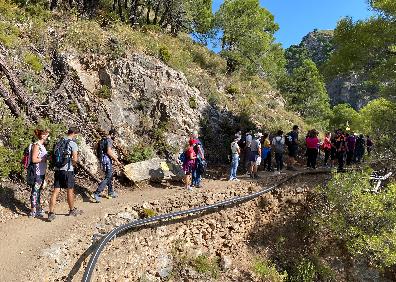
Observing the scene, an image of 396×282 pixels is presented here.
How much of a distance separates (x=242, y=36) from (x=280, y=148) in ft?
37.7

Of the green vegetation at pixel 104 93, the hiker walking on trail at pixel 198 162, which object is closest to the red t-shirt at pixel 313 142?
the hiker walking on trail at pixel 198 162

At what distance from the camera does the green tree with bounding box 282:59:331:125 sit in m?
32.1

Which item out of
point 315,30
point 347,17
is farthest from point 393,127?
point 315,30

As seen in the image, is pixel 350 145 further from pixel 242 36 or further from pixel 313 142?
pixel 242 36

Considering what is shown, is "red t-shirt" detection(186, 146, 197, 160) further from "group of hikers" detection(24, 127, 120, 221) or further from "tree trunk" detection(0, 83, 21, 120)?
"tree trunk" detection(0, 83, 21, 120)

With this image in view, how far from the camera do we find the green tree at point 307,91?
32.1m

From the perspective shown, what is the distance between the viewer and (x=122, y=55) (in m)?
15.3

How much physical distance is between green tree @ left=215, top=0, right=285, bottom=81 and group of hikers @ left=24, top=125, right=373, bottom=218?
322 inches

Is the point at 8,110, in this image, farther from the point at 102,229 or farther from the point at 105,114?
the point at 102,229

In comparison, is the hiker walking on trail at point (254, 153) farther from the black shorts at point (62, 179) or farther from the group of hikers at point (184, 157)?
the black shorts at point (62, 179)

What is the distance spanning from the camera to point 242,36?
2397cm

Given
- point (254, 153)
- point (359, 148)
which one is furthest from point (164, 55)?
point (359, 148)

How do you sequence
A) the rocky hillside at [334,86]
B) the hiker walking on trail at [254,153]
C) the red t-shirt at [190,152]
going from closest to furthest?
1. the red t-shirt at [190,152]
2. the hiker walking on trail at [254,153]
3. the rocky hillside at [334,86]

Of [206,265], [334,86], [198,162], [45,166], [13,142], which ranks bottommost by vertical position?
[206,265]
